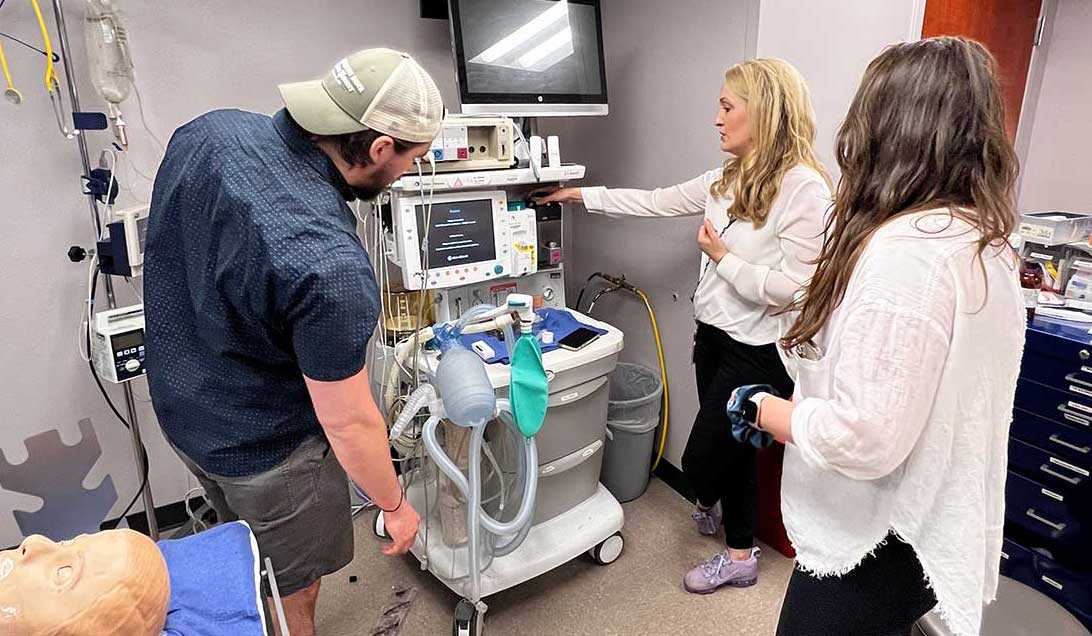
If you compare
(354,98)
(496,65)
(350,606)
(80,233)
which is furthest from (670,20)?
(350,606)

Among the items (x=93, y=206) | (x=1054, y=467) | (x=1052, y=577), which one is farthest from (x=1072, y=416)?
(x=93, y=206)

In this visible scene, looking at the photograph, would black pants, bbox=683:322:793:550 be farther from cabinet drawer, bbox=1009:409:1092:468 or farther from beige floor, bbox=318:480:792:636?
cabinet drawer, bbox=1009:409:1092:468

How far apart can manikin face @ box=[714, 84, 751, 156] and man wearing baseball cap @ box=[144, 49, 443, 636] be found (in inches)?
33.2

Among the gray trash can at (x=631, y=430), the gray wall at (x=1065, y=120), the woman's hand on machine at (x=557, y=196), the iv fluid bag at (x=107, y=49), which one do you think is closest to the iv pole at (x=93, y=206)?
the iv fluid bag at (x=107, y=49)

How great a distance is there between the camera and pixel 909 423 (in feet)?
2.72

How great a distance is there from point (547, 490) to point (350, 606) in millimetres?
683

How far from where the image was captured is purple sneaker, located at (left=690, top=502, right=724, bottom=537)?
7.18 feet

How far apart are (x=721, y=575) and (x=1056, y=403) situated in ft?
3.39

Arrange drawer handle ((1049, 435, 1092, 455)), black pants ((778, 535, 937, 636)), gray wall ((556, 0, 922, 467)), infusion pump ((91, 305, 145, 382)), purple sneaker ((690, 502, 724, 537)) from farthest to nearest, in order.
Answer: purple sneaker ((690, 502, 724, 537)) < gray wall ((556, 0, 922, 467)) < drawer handle ((1049, 435, 1092, 455)) < infusion pump ((91, 305, 145, 382)) < black pants ((778, 535, 937, 636))

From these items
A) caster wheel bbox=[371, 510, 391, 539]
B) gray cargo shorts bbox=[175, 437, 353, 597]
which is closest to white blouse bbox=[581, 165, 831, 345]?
gray cargo shorts bbox=[175, 437, 353, 597]

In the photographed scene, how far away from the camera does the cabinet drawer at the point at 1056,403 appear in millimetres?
1614

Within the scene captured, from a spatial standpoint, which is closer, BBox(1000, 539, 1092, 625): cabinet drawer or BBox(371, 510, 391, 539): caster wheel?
BBox(1000, 539, 1092, 625): cabinet drawer

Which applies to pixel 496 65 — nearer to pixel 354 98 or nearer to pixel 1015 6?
pixel 354 98

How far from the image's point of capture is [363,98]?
1.03 metres
